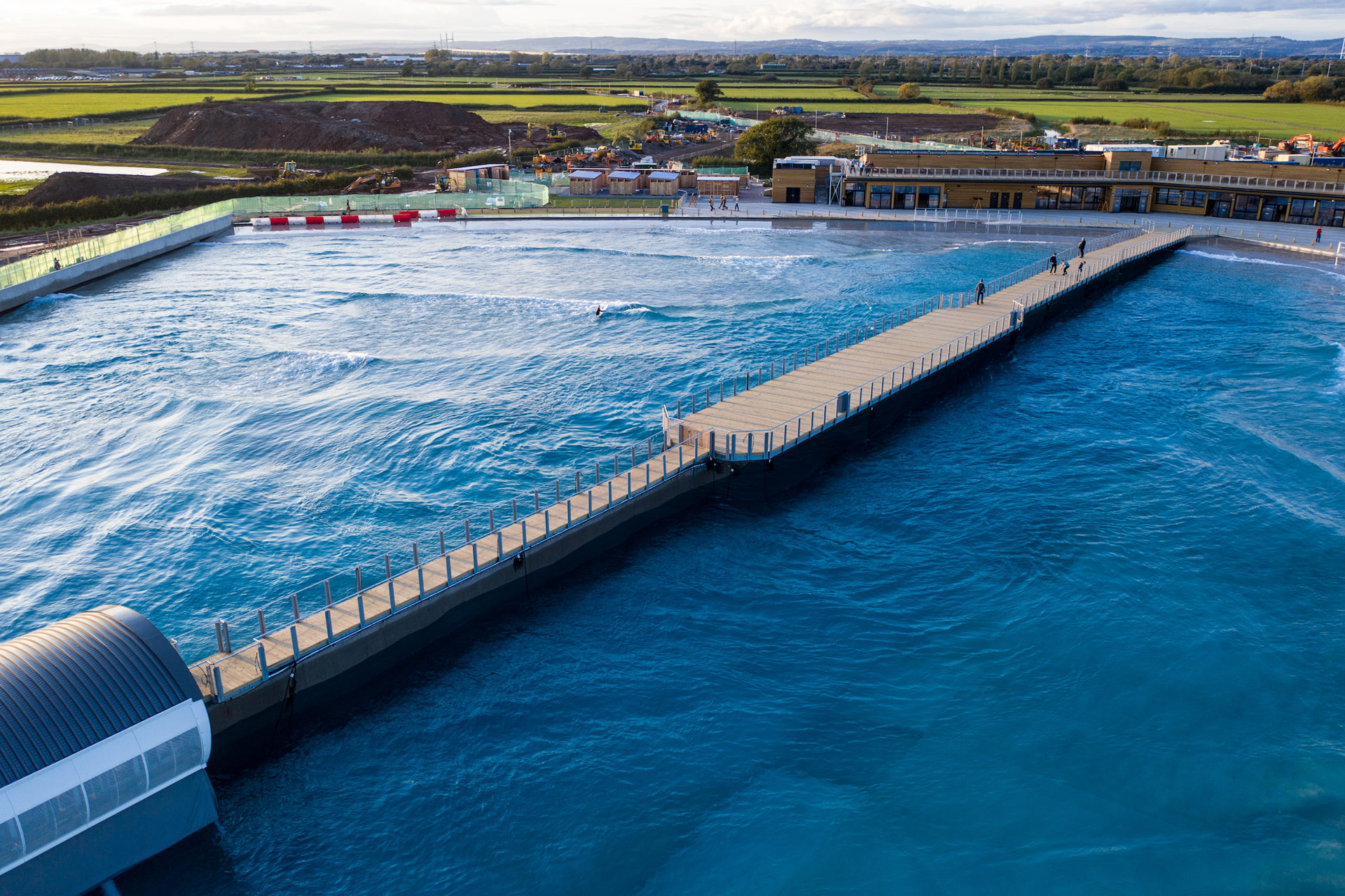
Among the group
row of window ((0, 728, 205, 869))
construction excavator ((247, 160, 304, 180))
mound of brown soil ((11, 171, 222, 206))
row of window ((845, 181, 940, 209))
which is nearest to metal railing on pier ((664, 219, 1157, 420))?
row of window ((0, 728, 205, 869))

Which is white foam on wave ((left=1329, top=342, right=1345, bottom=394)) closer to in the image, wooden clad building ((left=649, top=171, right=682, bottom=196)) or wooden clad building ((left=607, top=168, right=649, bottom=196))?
wooden clad building ((left=649, top=171, right=682, bottom=196))

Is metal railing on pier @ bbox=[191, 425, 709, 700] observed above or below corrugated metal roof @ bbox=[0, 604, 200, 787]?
below

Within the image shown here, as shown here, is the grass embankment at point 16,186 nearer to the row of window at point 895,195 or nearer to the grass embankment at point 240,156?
the grass embankment at point 240,156

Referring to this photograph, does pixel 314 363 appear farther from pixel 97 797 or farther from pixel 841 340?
pixel 97 797

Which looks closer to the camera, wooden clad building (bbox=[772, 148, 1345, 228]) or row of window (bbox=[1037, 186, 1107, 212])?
wooden clad building (bbox=[772, 148, 1345, 228])

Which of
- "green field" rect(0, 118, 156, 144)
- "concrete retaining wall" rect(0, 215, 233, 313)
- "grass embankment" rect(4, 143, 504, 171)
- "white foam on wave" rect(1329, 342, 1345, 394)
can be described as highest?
"green field" rect(0, 118, 156, 144)

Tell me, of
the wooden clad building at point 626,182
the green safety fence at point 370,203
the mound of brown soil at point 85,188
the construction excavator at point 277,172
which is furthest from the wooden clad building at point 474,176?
the mound of brown soil at point 85,188
